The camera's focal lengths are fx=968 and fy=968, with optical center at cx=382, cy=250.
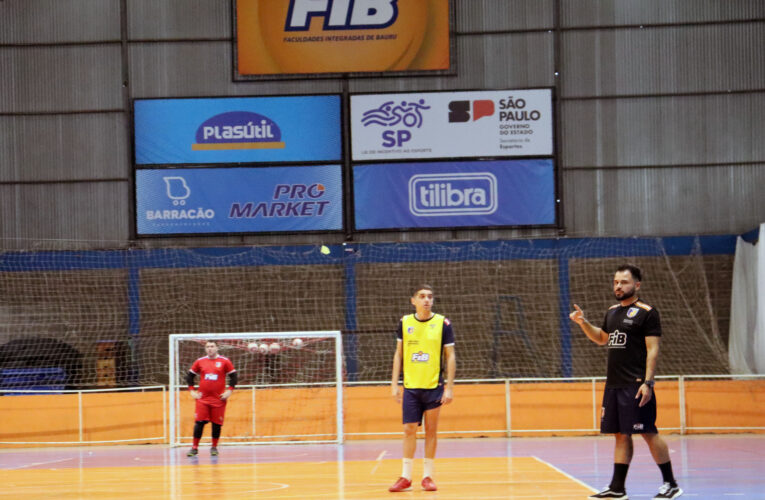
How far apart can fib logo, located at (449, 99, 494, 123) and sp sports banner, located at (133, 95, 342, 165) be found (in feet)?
11.0

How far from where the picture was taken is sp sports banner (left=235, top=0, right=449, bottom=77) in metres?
28.4

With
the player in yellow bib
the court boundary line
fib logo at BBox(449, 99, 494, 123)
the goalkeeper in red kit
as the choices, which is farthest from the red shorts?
fib logo at BBox(449, 99, 494, 123)

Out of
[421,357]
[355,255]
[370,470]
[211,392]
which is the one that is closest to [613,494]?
[421,357]

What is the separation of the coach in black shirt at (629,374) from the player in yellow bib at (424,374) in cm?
212

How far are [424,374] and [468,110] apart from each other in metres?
17.9

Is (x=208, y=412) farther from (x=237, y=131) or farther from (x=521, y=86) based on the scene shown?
(x=521, y=86)

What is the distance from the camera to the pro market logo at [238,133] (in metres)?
28.2

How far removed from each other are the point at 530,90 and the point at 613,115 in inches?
100

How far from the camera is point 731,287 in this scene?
2769cm

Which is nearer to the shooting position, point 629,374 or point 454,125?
point 629,374

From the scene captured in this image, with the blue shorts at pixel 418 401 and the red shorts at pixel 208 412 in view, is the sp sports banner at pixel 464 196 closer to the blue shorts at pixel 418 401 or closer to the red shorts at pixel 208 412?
the red shorts at pixel 208 412

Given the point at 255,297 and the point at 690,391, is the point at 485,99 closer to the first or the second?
the point at 255,297

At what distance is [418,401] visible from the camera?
11.3 metres

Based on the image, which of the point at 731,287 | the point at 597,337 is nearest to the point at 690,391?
the point at 731,287
